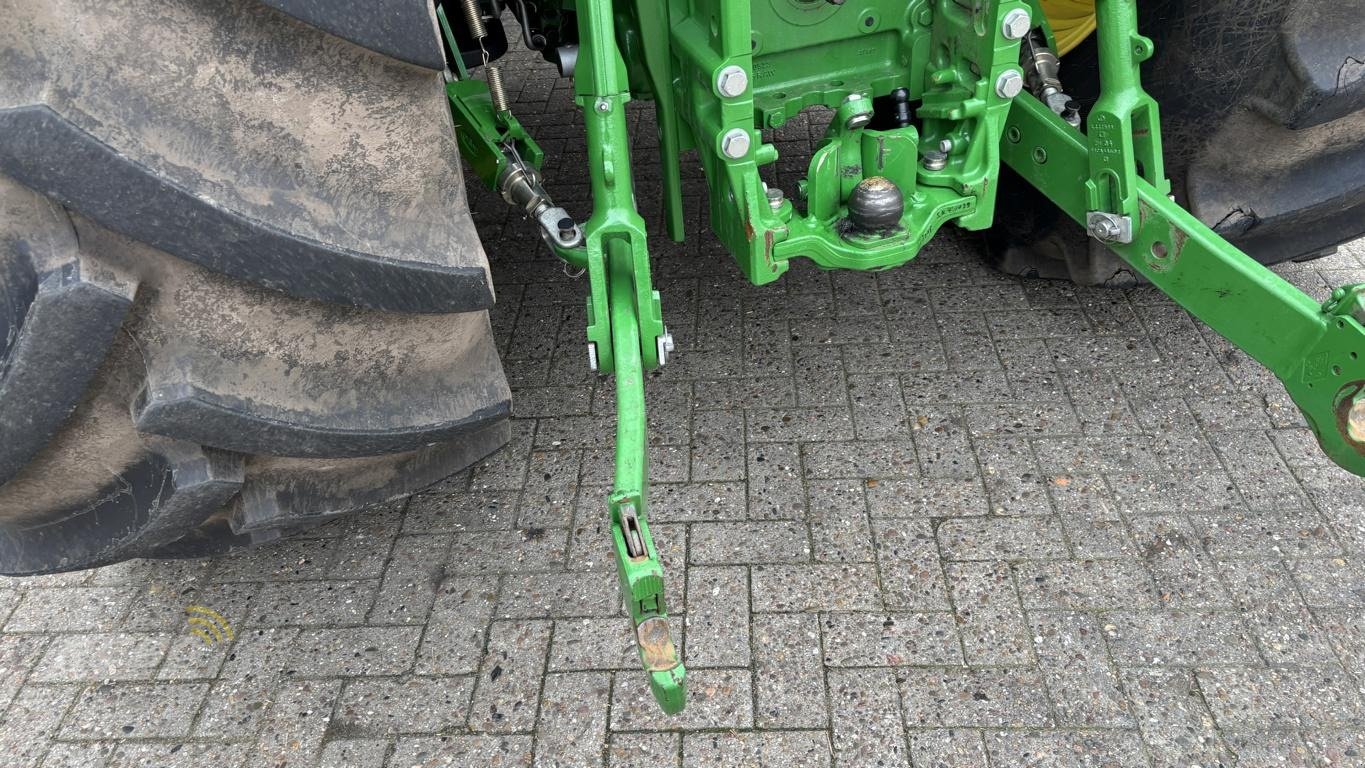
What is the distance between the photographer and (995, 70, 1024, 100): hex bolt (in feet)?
5.62

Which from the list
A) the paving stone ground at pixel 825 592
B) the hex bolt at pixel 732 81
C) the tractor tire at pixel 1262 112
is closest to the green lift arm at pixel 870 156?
the hex bolt at pixel 732 81

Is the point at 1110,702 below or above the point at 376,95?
below

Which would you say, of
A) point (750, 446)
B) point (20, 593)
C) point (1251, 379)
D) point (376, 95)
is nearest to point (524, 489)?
point (750, 446)

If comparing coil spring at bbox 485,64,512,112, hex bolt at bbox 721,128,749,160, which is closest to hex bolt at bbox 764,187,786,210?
hex bolt at bbox 721,128,749,160

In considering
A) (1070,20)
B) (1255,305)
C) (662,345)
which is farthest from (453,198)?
(1070,20)

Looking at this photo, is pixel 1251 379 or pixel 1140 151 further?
pixel 1251 379

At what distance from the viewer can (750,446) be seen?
233 cm

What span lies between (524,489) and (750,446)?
535 millimetres

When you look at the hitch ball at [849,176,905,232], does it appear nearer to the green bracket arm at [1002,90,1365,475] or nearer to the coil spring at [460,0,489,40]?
the green bracket arm at [1002,90,1365,475]

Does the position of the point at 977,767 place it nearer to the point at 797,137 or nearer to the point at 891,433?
the point at 891,433

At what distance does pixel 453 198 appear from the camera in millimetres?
1322

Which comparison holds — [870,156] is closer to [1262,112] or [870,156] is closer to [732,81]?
[732,81]

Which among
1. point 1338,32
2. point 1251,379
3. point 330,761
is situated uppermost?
point 1338,32

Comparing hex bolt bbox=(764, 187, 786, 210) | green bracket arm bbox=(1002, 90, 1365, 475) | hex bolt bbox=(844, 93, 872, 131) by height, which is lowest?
green bracket arm bbox=(1002, 90, 1365, 475)
